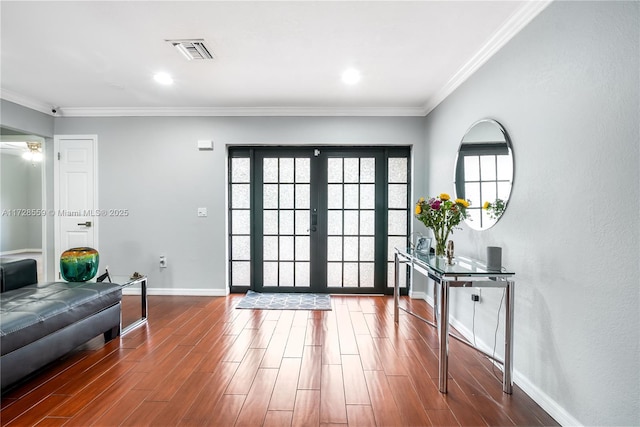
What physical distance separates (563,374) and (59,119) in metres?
5.74

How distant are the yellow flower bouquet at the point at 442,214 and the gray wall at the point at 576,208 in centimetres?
30

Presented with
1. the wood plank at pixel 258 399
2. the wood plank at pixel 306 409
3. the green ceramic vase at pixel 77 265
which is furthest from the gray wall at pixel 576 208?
the green ceramic vase at pixel 77 265

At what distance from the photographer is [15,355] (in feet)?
6.18

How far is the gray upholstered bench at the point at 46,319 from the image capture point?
6.17ft

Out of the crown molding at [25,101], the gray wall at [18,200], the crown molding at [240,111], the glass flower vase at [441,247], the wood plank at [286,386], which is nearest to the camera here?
the wood plank at [286,386]

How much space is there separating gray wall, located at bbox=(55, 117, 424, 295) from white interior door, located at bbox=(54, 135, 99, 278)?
4.4 inches

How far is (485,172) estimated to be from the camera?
2.51m

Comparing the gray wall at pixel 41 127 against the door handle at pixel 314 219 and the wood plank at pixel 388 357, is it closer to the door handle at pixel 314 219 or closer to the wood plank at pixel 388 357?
the door handle at pixel 314 219

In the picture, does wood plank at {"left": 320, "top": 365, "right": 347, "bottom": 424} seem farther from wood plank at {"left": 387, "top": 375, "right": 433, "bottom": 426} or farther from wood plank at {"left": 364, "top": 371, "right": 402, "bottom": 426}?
wood plank at {"left": 387, "top": 375, "right": 433, "bottom": 426}

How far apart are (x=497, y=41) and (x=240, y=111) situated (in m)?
2.90

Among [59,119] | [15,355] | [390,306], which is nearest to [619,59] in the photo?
[390,306]

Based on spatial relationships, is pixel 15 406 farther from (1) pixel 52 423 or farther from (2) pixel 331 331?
(2) pixel 331 331

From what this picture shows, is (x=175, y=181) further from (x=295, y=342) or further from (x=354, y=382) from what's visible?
(x=354, y=382)

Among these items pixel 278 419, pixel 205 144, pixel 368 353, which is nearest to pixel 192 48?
pixel 205 144
